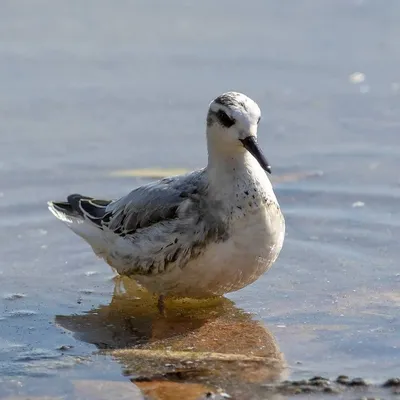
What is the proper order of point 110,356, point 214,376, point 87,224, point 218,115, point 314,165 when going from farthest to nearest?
point 314,165, point 87,224, point 218,115, point 110,356, point 214,376

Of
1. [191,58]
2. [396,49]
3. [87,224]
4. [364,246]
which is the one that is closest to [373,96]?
[396,49]

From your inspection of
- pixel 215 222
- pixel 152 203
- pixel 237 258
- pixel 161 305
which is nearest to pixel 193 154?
pixel 152 203

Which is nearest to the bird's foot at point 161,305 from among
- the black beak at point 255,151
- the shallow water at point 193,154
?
the shallow water at point 193,154

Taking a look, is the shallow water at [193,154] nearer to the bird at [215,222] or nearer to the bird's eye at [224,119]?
the bird at [215,222]

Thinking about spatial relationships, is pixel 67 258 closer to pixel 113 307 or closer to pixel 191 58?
pixel 113 307

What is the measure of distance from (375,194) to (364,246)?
3.41ft

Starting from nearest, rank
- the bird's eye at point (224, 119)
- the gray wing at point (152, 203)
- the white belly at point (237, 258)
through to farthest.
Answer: the white belly at point (237, 258) < the bird's eye at point (224, 119) < the gray wing at point (152, 203)

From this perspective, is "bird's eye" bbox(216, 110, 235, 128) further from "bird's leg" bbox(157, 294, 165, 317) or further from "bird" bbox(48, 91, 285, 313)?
"bird's leg" bbox(157, 294, 165, 317)

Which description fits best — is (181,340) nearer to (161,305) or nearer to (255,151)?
(161,305)

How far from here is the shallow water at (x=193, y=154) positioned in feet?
24.2

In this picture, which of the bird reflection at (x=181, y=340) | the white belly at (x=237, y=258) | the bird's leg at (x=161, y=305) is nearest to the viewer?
the bird reflection at (x=181, y=340)

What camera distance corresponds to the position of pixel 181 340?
754 centimetres

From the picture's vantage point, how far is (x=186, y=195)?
25.7 ft

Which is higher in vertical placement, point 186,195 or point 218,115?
point 218,115
